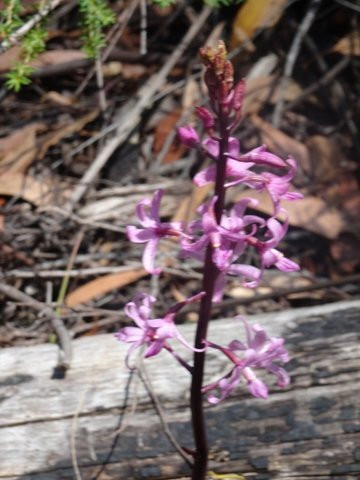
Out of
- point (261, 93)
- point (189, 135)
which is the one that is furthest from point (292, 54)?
point (189, 135)

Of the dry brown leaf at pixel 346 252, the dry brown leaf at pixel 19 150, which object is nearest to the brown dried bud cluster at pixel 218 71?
the dry brown leaf at pixel 346 252

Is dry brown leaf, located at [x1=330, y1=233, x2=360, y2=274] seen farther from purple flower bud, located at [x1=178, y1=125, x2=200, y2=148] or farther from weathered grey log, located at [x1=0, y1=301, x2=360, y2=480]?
purple flower bud, located at [x1=178, y1=125, x2=200, y2=148]

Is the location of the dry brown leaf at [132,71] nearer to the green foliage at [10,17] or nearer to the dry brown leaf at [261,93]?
the dry brown leaf at [261,93]

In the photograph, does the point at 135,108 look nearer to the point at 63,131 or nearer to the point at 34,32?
the point at 63,131

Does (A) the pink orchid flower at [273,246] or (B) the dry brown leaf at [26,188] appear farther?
(B) the dry brown leaf at [26,188]

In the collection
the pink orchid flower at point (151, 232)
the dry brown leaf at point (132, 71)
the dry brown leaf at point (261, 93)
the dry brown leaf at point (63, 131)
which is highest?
the dry brown leaf at point (132, 71)
